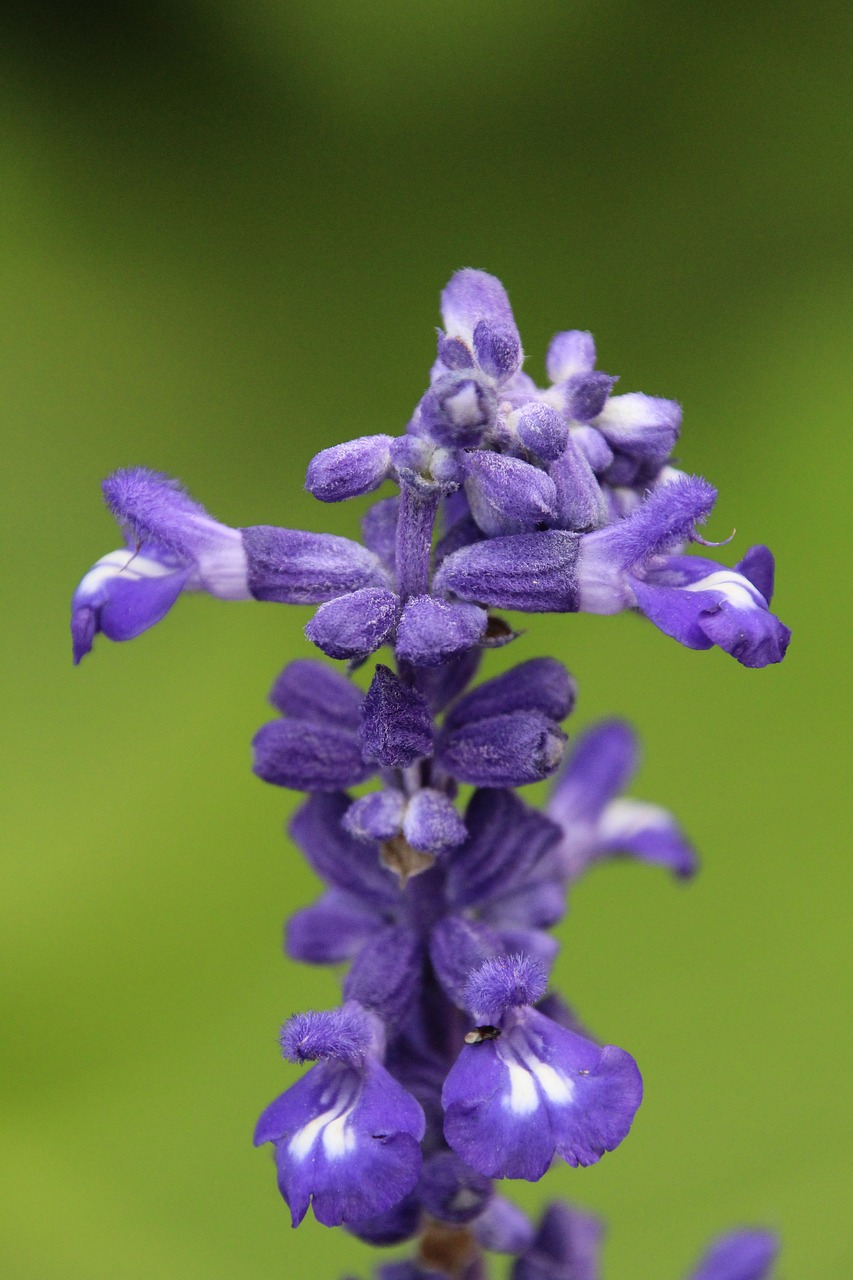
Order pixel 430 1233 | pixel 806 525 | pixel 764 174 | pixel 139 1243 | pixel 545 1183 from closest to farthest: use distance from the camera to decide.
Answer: pixel 430 1233, pixel 139 1243, pixel 545 1183, pixel 806 525, pixel 764 174

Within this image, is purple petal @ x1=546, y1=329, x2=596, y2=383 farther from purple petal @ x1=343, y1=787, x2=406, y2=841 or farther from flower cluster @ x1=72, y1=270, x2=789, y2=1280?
purple petal @ x1=343, y1=787, x2=406, y2=841

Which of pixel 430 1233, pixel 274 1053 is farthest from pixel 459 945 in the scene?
pixel 274 1053

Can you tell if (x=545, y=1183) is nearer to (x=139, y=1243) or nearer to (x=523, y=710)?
(x=139, y=1243)

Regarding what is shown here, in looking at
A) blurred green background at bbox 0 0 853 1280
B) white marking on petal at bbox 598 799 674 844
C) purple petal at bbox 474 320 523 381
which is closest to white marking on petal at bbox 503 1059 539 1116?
white marking on petal at bbox 598 799 674 844

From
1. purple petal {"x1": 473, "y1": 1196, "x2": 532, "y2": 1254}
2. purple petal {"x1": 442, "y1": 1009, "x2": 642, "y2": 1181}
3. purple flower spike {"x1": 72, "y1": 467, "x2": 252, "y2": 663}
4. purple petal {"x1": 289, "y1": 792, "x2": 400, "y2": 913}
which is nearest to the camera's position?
purple petal {"x1": 442, "y1": 1009, "x2": 642, "y2": 1181}

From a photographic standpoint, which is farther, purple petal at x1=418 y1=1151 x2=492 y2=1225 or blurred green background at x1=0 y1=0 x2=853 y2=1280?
blurred green background at x1=0 y1=0 x2=853 y2=1280

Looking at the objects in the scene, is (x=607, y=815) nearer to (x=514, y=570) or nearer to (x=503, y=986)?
(x=503, y=986)

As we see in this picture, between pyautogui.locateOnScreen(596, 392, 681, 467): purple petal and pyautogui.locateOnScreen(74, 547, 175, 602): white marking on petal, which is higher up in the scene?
pyautogui.locateOnScreen(596, 392, 681, 467): purple petal

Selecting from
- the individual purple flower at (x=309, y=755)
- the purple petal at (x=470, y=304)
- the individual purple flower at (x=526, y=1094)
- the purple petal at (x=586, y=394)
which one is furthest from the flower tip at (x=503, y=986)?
the purple petal at (x=470, y=304)
